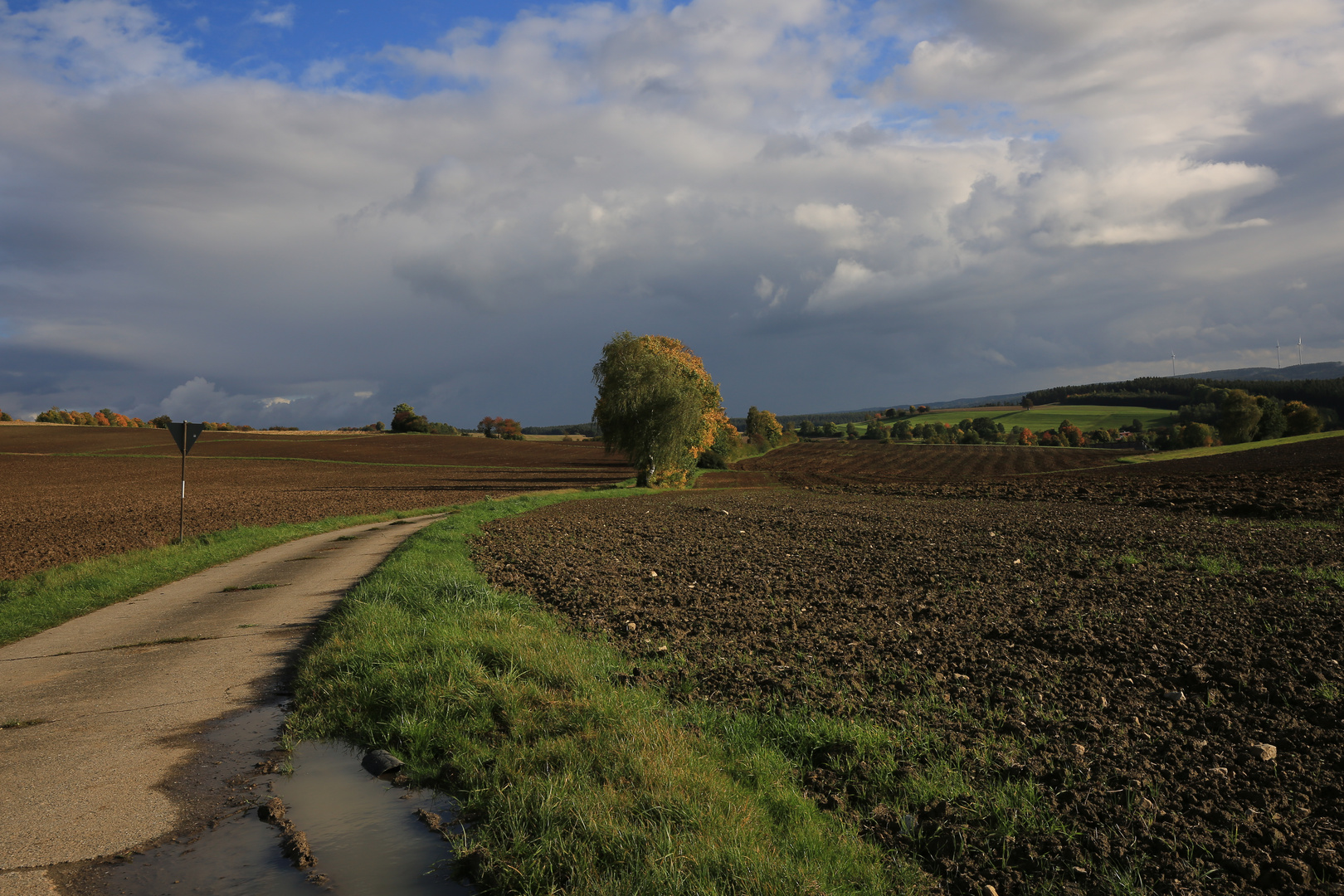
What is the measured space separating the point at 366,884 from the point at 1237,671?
796cm

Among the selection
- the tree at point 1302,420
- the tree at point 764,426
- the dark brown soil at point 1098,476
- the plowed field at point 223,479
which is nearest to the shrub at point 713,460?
the dark brown soil at point 1098,476

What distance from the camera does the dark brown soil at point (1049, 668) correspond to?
13.5ft

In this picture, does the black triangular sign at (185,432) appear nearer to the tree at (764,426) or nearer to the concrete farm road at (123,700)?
the concrete farm road at (123,700)

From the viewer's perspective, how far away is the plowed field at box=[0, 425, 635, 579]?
2619 centimetres

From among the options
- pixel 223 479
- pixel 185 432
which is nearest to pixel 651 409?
pixel 185 432

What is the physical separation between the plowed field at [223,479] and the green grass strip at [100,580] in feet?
8.29

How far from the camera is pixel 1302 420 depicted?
84750 mm

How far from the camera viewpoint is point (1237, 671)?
682 cm

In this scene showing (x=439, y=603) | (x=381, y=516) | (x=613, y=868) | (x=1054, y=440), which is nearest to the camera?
(x=613, y=868)

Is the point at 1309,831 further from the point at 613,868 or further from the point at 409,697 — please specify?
the point at 409,697

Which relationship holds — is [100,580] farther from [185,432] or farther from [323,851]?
[323,851]

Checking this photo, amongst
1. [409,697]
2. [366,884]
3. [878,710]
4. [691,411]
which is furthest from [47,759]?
[691,411]

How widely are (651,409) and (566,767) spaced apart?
39.9 metres

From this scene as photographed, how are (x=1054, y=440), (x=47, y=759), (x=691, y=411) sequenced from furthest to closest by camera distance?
(x=1054, y=440)
(x=691, y=411)
(x=47, y=759)
